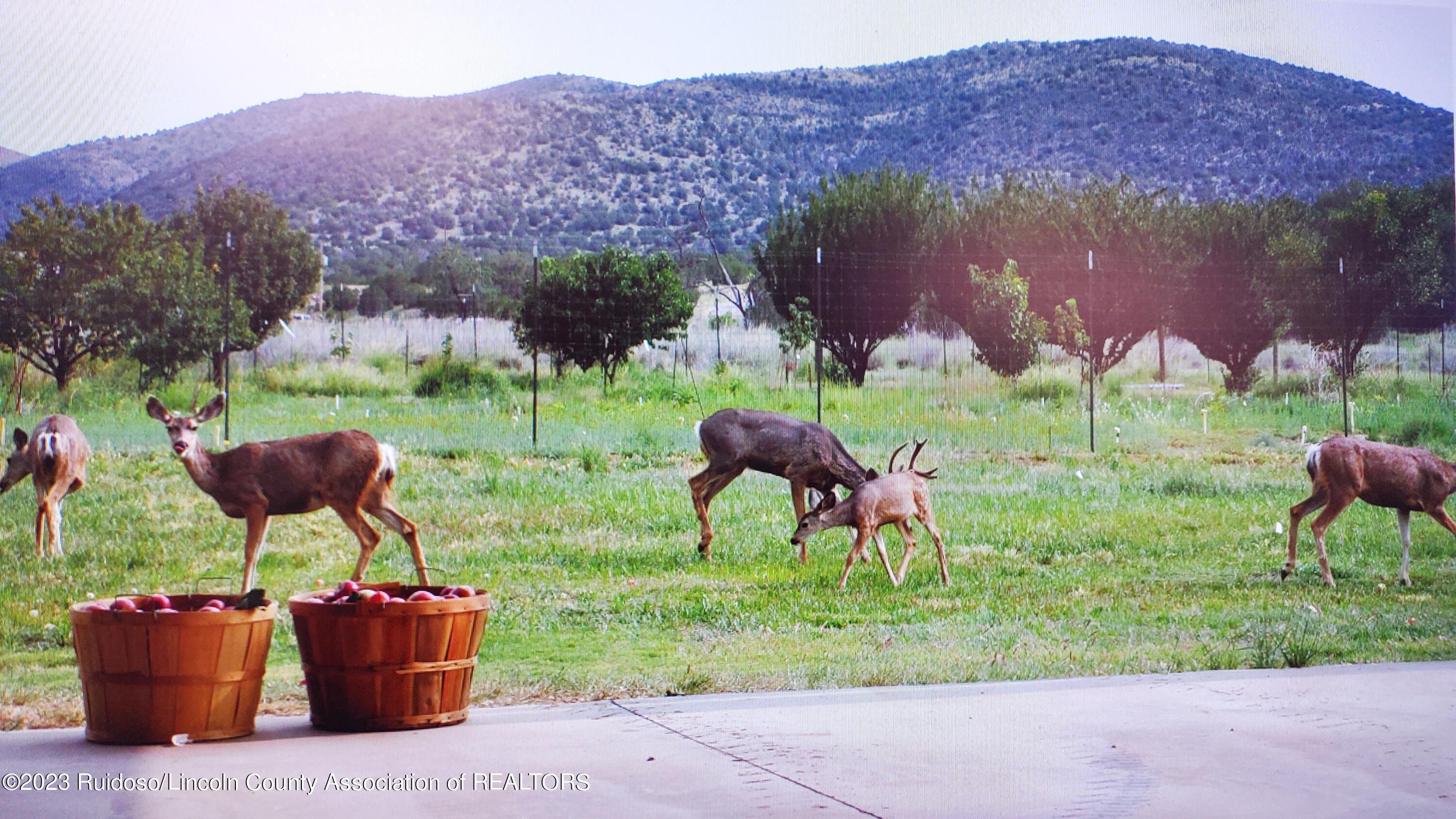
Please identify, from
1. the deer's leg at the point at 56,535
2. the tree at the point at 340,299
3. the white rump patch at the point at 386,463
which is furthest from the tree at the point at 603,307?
the deer's leg at the point at 56,535

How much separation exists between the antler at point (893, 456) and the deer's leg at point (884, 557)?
52 centimetres

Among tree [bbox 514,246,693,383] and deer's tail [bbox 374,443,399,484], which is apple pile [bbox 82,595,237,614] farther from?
tree [bbox 514,246,693,383]

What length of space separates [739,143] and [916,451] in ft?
6.72

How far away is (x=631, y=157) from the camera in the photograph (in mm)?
8852

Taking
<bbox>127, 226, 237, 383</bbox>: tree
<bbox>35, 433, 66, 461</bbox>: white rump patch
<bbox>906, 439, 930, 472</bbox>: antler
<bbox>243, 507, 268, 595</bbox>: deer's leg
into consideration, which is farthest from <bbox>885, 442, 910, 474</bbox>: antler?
<bbox>35, 433, 66, 461</bbox>: white rump patch

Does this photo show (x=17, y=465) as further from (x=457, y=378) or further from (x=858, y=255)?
(x=858, y=255)

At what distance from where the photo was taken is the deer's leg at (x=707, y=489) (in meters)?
8.45

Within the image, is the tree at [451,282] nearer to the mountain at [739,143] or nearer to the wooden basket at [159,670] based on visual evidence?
the mountain at [739,143]

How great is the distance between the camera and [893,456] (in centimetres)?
903

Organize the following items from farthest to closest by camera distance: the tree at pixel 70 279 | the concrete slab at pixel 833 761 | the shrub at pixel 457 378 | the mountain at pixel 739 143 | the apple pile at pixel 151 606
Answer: the shrub at pixel 457 378 → the mountain at pixel 739 143 → the tree at pixel 70 279 → the apple pile at pixel 151 606 → the concrete slab at pixel 833 761

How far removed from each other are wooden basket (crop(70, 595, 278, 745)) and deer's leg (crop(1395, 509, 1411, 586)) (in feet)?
22.1

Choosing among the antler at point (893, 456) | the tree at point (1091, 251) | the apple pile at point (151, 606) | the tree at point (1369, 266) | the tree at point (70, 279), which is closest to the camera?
the apple pile at point (151, 606)

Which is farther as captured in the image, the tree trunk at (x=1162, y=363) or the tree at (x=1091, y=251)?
the tree trunk at (x=1162, y=363)

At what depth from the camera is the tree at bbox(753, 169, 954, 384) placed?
8.96m
